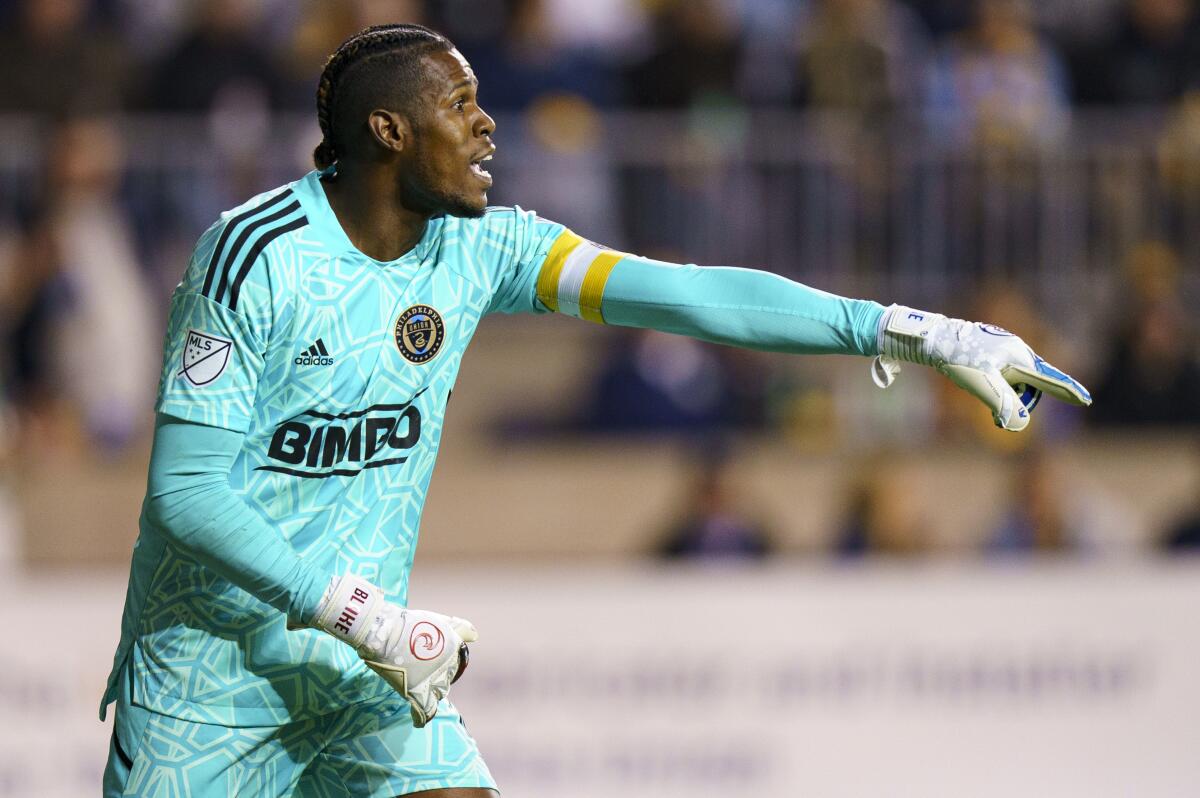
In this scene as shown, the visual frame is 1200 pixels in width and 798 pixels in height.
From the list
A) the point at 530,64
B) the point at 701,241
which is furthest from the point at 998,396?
the point at 530,64

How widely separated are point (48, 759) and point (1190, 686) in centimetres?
488

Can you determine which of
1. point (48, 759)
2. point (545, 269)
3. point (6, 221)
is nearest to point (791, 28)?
point (6, 221)

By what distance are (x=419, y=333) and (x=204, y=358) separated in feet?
1.59

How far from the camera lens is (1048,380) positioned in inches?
139

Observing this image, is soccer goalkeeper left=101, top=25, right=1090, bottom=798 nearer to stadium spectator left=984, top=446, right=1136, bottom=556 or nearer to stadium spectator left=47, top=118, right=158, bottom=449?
stadium spectator left=984, top=446, right=1136, bottom=556

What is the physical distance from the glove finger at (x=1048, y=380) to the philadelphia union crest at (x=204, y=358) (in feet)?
4.93

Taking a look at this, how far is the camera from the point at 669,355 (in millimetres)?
9586

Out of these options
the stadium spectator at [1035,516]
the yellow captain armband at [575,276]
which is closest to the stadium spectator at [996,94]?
the stadium spectator at [1035,516]

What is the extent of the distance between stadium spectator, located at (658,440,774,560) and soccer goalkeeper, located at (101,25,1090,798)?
4.78 meters

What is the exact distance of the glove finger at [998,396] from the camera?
11.6 ft

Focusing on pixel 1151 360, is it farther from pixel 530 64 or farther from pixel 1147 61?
pixel 530 64

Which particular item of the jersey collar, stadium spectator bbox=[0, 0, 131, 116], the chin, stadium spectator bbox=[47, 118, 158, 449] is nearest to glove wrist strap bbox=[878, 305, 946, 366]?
the chin

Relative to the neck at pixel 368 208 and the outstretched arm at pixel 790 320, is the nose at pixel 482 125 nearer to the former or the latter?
the neck at pixel 368 208

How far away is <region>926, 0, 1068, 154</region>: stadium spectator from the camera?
33.2 ft
